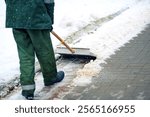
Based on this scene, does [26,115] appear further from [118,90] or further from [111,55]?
[111,55]

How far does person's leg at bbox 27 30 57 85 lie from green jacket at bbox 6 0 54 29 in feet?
0.44

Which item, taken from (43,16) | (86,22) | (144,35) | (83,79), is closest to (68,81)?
(83,79)

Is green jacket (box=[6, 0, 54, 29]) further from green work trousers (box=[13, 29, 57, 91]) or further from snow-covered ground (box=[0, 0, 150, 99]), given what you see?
snow-covered ground (box=[0, 0, 150, 99])

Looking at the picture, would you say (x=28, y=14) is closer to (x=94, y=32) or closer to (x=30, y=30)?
(x=30, y=30)

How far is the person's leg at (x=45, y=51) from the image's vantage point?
5.48 meters

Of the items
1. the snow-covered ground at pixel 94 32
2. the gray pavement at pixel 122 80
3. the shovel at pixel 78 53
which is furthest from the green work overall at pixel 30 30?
the shovel at pixel 78 53

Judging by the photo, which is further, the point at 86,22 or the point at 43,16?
the point at 86,22

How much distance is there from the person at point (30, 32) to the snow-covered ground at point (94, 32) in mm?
822

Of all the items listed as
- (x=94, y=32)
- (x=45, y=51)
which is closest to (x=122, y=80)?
(x=45, y=51)

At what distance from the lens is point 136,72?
625 cm

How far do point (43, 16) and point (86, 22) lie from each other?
17.2ft

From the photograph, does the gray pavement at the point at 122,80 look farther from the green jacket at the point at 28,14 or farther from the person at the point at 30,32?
the green jacket at the point at 28,14

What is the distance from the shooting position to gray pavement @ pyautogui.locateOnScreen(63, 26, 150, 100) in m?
5.44

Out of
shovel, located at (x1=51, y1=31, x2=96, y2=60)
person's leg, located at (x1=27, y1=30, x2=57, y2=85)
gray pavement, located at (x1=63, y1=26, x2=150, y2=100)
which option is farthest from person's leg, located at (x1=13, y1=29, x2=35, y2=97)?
shovel, located at (x1=51, y1=31, x2=96, y2=60)
